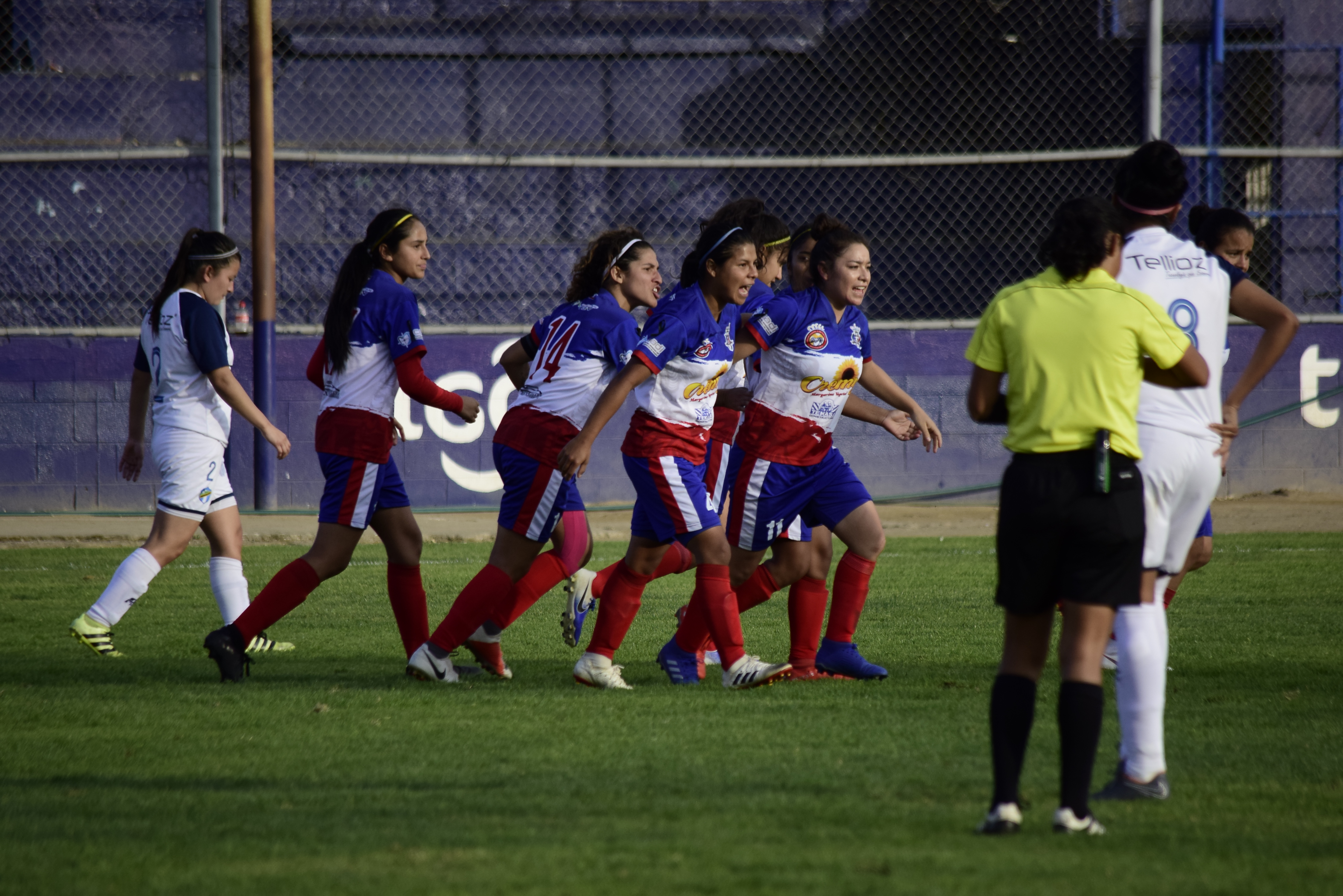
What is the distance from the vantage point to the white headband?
5.82 metres

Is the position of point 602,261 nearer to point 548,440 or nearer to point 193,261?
point 548,440

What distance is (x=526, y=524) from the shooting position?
5.56 m

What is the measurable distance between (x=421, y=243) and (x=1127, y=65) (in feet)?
35.3

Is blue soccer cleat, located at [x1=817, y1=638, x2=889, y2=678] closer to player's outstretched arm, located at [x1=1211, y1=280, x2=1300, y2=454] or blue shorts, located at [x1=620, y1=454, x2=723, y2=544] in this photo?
blue shorts, located at [x1=620, y1=454, x2=723, y2=544]

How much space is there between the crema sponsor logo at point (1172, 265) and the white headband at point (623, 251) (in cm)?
232

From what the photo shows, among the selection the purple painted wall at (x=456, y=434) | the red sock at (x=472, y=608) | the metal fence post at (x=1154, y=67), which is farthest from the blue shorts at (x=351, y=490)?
the metal fence post at (x=1154, y=67)

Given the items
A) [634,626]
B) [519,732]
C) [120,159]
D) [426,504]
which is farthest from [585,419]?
[120,159]

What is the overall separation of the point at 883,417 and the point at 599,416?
4.89 ft

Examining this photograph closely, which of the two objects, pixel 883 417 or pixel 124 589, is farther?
pixel 124 589

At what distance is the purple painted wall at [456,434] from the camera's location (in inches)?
500

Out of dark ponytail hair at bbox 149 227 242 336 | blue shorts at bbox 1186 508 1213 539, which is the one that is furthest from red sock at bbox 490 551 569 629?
blue shorts at bbox 1186 508 1213 539

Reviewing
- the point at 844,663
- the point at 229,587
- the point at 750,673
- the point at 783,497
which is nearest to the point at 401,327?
the point at 229,587

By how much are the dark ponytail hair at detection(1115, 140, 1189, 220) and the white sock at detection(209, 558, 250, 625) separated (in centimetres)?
417

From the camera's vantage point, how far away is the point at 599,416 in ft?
16.4
